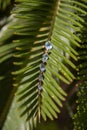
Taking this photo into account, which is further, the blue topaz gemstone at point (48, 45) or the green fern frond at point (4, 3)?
the green fern frond at point (4, 3)

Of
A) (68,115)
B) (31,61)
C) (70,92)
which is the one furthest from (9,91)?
(68,115)

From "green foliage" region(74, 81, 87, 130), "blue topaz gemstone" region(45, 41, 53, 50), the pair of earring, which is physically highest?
"blue topaz gemstone" region(45, 41, 53, 50)

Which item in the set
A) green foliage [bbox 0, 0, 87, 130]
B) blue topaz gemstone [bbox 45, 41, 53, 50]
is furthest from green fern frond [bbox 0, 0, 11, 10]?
blue topaz gemstone [bbox 45, 41, 53, 50]

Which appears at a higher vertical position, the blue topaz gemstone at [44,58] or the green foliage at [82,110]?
the blue topaz gemstone at [44,58]

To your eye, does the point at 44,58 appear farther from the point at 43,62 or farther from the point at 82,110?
the point at 82,110

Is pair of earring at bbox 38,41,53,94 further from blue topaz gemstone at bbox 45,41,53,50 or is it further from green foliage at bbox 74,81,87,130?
green foliage at bbox 74,81,87,130

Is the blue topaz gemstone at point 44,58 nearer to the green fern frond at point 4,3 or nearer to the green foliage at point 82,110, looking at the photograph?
the green foliage at point 82,110

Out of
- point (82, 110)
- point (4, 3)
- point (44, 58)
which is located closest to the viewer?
point (44, 58)

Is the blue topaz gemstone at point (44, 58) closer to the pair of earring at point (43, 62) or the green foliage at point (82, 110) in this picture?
the pair of earring at point (43, 62)

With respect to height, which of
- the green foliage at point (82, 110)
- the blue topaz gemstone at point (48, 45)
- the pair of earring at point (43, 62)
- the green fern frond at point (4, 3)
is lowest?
the green foliage at point (82, 110)

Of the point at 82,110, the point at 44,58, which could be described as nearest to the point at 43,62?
the point at 44,58

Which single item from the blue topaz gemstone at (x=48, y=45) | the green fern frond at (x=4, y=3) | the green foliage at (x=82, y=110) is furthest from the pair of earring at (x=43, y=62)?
the green fern frond at (x=4, y=3)
